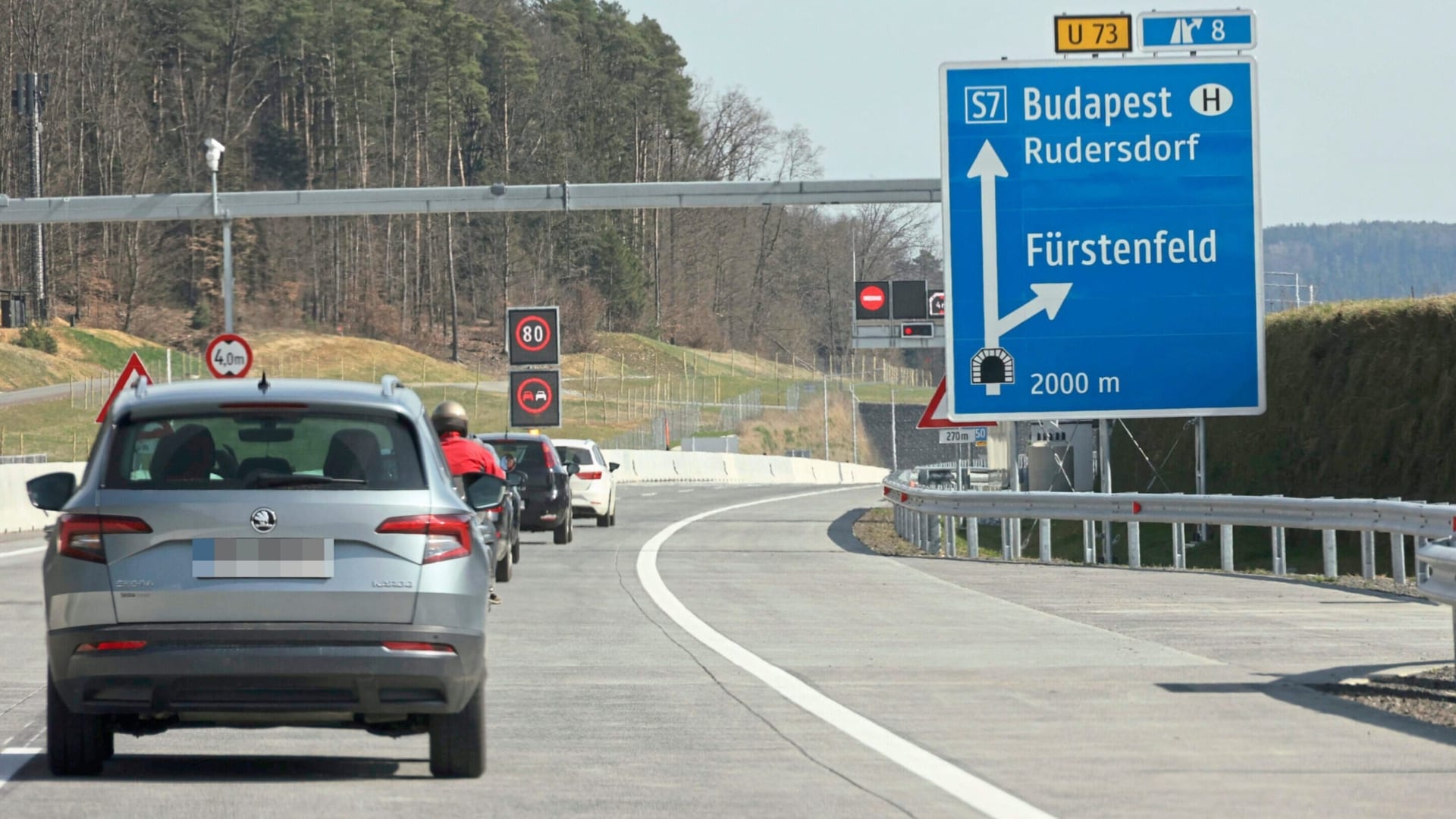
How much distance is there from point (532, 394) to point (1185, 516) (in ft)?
70.8

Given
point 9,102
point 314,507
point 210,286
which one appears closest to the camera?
point 314,507

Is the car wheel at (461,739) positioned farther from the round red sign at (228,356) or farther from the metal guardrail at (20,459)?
the metal guardrail at (20,459)

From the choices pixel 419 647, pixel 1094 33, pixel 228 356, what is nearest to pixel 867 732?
pixel 419 647

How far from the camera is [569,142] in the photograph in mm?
124125

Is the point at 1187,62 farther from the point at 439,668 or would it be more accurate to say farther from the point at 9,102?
the point at 9,102

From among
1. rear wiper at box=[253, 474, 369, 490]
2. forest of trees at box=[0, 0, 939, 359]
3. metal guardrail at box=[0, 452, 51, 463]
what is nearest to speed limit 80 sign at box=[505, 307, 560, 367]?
metal guardrail at box=[0, 452, 51, 463]

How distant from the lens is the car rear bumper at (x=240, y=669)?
6910mm

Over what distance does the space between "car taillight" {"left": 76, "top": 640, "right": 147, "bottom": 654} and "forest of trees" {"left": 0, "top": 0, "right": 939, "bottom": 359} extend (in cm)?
8439

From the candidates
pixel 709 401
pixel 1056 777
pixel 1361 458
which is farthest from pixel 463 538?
pixel 709 401

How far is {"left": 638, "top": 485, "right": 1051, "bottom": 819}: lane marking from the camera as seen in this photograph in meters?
7.13

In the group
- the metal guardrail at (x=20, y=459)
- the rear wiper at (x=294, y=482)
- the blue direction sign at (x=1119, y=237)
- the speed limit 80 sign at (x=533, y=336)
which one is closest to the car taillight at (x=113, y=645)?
the rear wiper at (x=294, y=482)

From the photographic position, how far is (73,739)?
749 cm

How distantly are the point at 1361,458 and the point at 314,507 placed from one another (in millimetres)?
23389

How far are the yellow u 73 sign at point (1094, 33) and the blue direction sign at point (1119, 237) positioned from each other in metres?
0.33
